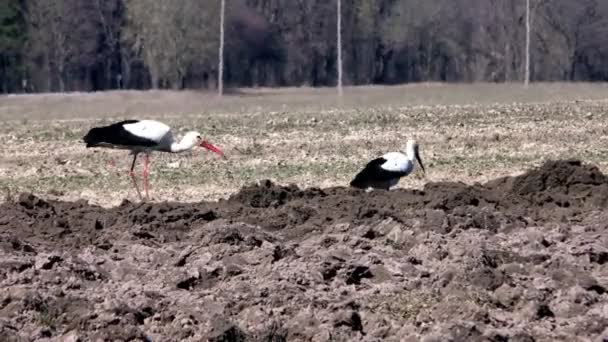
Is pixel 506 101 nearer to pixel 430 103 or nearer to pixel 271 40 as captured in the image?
pixel 430 103

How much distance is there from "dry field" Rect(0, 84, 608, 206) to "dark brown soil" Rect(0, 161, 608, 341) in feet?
17.1

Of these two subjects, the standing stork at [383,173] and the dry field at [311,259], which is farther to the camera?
the standing stork at [383,173]

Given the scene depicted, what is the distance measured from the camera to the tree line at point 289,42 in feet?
253

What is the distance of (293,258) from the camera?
10148 millimetres

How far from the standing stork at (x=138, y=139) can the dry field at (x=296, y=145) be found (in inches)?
22.4

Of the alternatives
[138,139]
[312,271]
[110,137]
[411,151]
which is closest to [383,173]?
[411,151]

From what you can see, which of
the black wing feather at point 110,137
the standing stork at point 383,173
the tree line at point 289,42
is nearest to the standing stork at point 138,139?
the black wing feather at point 110,137

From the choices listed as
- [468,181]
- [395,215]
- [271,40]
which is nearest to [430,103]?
[468,181]

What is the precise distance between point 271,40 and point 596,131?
62.5 m

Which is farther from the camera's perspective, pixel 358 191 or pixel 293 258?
pixel 358 191

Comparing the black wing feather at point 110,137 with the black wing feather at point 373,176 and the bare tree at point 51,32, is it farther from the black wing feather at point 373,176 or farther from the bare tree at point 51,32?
the bare tree at point 51,32

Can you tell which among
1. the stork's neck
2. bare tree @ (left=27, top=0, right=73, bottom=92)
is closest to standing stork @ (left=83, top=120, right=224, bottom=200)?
the stork's neck

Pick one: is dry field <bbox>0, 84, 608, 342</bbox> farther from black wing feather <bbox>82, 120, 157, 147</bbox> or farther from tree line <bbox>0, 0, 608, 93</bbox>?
tree line <bbox>0, 0, 608, 93</bbox>

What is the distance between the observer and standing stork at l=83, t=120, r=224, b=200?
57.5ft
